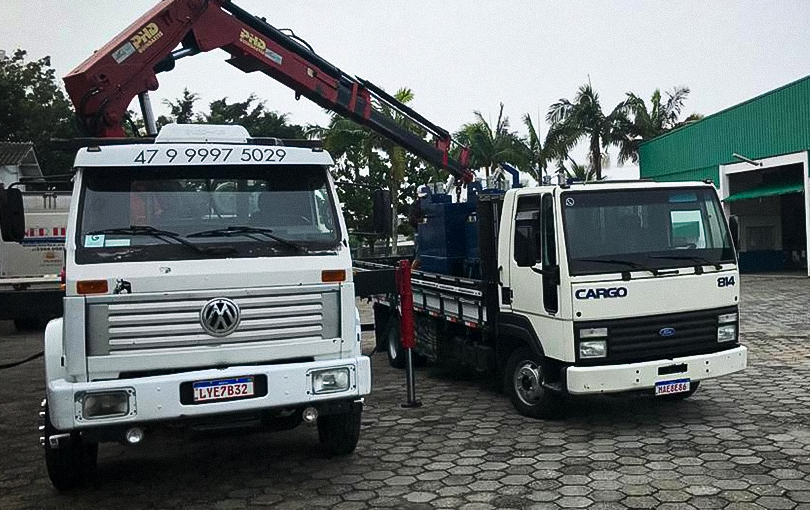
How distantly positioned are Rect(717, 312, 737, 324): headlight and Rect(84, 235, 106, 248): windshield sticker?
5249 millimetres

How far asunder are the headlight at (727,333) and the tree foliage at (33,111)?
27145 mm

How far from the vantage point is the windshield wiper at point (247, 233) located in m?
5.30

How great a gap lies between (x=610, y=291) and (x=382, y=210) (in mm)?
2092

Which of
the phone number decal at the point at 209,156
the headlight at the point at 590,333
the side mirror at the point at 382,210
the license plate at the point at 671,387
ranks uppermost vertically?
the phone number decal at the point at 209,156

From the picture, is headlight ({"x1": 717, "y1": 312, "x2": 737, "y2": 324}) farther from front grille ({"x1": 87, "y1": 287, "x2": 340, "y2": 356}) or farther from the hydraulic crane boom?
the hydraulic crane boom

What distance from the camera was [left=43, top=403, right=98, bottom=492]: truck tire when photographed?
5.28 metres

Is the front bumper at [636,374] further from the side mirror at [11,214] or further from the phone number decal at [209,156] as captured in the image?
the side mirror at [11,214]

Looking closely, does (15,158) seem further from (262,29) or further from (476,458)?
(476,458)

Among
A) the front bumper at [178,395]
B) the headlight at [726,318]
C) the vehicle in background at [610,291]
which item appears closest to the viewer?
the front bumper at [178,395]

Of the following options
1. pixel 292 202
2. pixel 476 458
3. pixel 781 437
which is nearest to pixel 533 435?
pixel 476 458

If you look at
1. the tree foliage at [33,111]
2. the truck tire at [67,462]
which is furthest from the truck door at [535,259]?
the tree foliage at [33,111]

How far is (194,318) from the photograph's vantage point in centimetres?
500

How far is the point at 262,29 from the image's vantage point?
10.2 metres

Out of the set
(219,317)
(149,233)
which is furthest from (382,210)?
(149,233)
